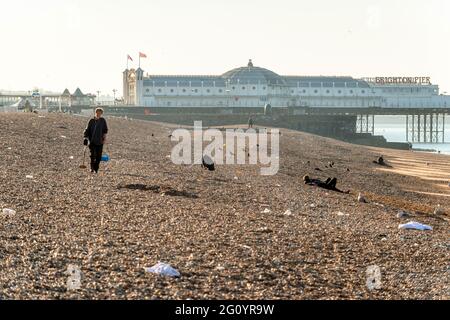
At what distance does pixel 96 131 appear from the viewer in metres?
17.9

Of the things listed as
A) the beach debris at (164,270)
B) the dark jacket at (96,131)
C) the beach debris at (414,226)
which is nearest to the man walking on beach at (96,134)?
the dark jacket at (96,131)

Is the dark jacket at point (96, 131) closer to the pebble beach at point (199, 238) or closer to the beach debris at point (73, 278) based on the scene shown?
the pebble beach at point (199, 238)

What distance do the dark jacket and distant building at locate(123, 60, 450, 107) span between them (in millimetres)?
109518

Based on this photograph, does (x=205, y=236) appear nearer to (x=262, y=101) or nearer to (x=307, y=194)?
(x=307, y=194)

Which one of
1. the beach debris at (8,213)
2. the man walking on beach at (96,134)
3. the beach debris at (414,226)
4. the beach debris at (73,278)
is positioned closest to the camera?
the beach debris at (73,278)

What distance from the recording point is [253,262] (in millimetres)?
9719

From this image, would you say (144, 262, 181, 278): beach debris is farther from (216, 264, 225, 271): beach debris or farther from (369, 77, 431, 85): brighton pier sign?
(369, 77, 431, 85): brighton pier sign

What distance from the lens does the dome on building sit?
132625 mm

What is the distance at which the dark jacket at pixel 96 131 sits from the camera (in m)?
17.9

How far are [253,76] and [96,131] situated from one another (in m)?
117

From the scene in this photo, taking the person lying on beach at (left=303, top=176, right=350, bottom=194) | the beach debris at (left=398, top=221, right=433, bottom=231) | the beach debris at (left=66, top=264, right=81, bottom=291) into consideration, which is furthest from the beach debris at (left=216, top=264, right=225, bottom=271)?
the person lying on beach at (left=303, top=176, right=350, bottom=194)

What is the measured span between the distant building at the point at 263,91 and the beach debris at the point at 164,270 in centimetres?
11886

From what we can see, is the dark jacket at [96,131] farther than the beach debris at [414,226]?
Yes
